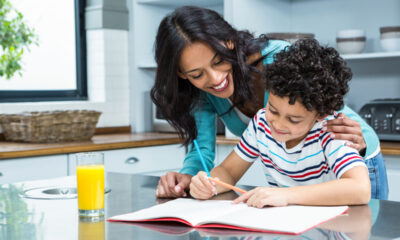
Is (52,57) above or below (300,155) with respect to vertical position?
above

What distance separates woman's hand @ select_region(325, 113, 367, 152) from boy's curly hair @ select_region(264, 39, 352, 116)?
49mm

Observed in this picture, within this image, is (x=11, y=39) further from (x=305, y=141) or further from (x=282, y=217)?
(x=282, y=217)

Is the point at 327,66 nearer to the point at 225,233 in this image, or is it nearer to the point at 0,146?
the point at 225,233

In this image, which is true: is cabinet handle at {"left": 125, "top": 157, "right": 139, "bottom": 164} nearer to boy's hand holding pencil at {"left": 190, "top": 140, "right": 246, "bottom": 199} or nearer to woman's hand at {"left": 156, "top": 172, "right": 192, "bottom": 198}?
woman's hand at {"left": 156, "top": 172, "right": 192, "bottom": 198}

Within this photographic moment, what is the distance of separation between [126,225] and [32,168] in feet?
5.81

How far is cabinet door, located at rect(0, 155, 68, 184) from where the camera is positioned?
2697 millimetres

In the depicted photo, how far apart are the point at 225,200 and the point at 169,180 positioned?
197mm

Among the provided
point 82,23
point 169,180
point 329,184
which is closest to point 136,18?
point 82,23

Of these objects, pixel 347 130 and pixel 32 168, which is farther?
pixel 32 168

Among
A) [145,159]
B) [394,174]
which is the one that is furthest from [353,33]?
[145,159]

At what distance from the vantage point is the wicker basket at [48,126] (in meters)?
3.10

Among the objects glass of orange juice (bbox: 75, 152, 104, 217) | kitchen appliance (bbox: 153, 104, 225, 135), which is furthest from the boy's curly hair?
kitchen appliance (bbox: 153, 104, 225, 135)

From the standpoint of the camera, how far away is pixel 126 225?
45.4 inches

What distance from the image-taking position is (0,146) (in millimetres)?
2965
